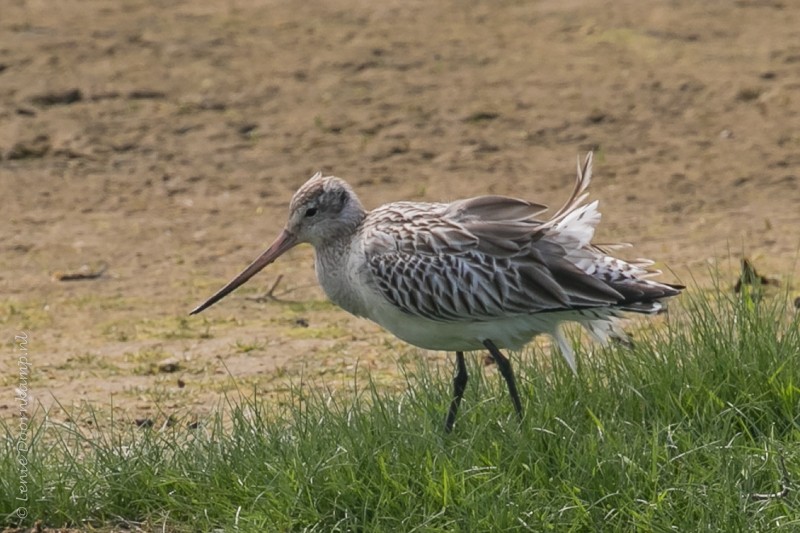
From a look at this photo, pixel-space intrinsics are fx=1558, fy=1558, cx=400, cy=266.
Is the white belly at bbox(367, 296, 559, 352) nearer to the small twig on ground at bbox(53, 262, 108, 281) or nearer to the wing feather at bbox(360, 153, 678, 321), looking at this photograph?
the wing feather at bbox(360, 153, 678, 321)

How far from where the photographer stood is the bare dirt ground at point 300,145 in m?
8.55

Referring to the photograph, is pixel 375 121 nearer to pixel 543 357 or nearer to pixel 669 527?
pixel 543 357

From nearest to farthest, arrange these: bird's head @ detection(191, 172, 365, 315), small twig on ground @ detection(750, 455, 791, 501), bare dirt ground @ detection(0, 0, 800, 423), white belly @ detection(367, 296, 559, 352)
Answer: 1. small twig on ground @ detection(750, 455, 791, 501)
2. white belly @ detection(367, 296, 559, 352)
3. bird's head @ detection(191, 172, 365, 315)
4. bare dirt ground @ detection(0, 0, 800, 423)

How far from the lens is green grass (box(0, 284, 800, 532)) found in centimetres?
549

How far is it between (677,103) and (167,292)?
185 inches

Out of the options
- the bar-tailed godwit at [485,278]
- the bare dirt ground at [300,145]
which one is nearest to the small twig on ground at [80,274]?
the bare dirt ground at [300,145]

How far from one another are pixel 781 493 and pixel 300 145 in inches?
Answer: 263

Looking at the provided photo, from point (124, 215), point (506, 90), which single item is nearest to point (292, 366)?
point (124, 215)

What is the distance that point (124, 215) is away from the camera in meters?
10.5

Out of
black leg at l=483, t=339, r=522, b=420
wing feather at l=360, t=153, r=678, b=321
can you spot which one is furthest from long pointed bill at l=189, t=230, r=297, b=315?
black leg at l=483, t=339, r=522, b=420

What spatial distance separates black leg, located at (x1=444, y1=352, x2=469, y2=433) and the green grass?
0.05 m

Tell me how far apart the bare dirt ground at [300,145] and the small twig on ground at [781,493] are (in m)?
2.48

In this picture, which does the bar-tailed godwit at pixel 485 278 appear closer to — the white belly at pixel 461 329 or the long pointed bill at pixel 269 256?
the white belly at pixel 461 329

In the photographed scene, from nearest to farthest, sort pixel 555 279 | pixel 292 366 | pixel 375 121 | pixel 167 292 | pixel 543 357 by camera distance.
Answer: pixel 555 279
pixel 543 357
pixel 292 366
pixel 167 292
pixel 375 121
